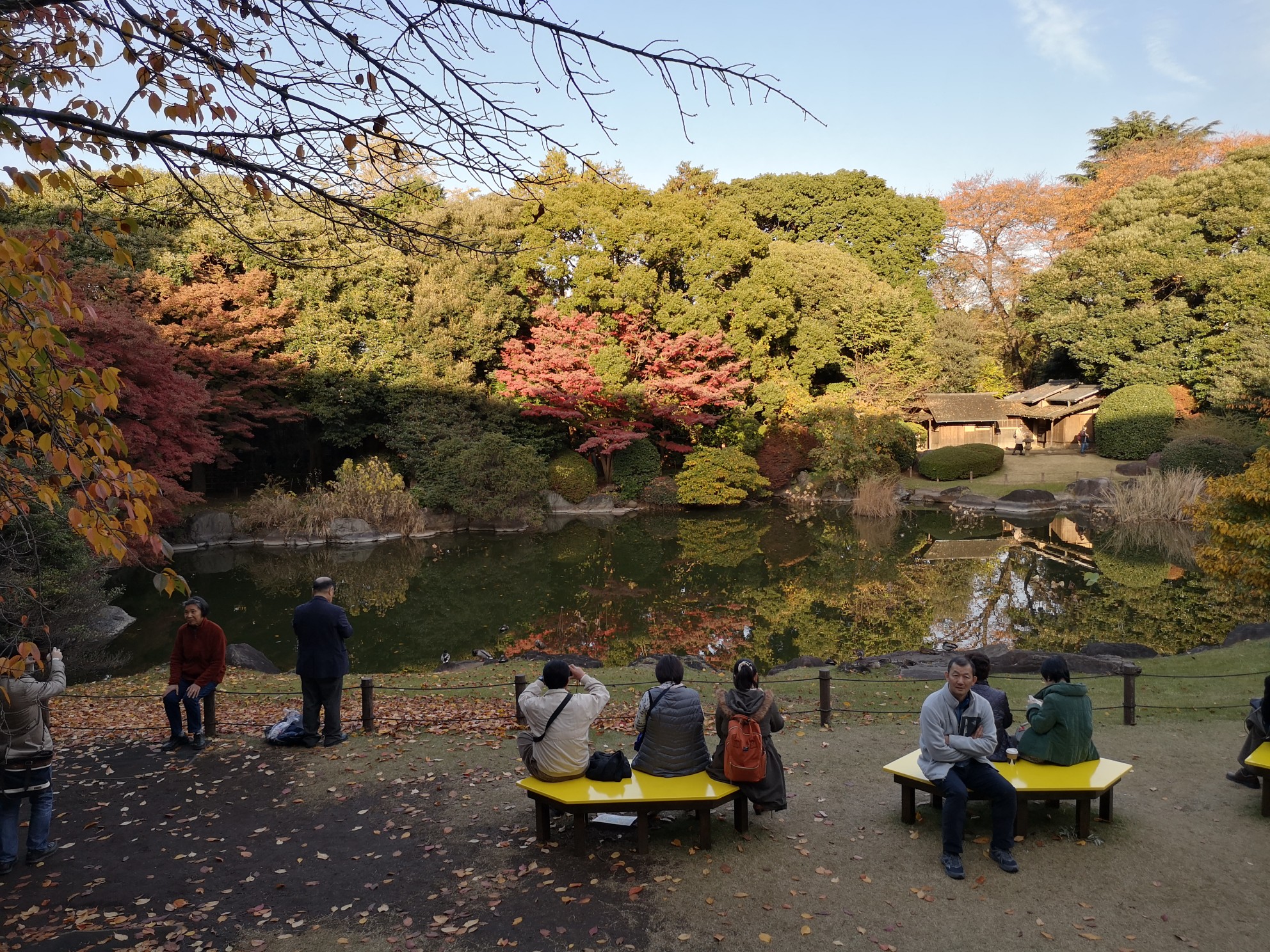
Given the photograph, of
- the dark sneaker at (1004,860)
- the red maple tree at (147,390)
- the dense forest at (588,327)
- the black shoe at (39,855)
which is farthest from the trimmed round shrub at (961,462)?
the black shoe at (39,855)

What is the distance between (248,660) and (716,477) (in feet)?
54.6

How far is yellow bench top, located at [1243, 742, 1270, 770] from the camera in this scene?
15.3 ft

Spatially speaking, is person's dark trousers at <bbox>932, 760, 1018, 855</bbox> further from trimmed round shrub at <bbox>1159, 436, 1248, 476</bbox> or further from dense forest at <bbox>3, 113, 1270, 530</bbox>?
trimmed round shrub at <bbox>1159, 436, 1248, 476</bbox>

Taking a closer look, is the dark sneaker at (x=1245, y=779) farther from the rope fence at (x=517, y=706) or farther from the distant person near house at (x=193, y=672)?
the distant person near house at (x=193, y=672)

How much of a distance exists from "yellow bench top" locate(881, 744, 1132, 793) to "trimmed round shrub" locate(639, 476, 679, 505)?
2139 cm

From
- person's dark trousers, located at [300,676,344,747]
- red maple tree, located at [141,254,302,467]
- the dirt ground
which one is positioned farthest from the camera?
red maple tree, located at [141,254,302,467]

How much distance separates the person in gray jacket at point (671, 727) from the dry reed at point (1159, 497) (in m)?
20.1

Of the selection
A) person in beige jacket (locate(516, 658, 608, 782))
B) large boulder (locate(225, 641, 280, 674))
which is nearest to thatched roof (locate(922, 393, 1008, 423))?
large boulder (locate(225, 641, 280, 674))

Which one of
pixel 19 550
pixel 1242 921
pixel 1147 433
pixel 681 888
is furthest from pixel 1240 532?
pixel 1147 433

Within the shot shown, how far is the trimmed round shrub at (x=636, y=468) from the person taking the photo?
86.9 ft

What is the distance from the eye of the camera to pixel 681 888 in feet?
13.5

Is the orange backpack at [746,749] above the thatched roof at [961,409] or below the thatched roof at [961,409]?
below

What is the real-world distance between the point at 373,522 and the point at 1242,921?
20955 millimetres

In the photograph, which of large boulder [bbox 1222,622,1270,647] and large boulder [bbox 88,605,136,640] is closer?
large boulder [bbox 1222,622,1270,647]
